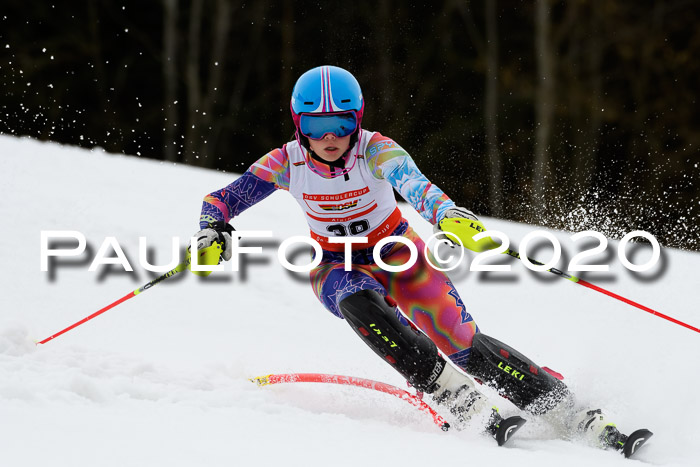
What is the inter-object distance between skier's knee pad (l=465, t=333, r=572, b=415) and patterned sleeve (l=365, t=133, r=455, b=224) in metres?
0.54

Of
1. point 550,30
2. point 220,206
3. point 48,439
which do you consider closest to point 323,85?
point 220,206

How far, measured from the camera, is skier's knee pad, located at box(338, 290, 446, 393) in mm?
2893

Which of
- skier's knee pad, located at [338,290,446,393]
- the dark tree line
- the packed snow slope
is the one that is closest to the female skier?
skier's knee pad, located at [338,290,446,393]

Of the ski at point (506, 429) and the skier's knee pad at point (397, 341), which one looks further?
the skier's knee pad at point (397, 341)

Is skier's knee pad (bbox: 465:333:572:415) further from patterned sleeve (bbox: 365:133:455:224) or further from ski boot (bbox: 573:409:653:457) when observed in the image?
patterned sleeve (bbox: 365:133:455:224)

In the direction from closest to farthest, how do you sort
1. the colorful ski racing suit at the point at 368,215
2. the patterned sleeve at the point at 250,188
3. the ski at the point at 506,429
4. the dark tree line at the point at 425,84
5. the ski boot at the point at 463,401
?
the ski at the point at 506,429, the ski boot at the point at 463,401, the colorful ski racing suit at the point at 368,215, the patterned sleeve at the point at 250,188, the dark tree line at the point at 425,84

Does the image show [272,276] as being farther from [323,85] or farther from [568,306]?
[323,85]

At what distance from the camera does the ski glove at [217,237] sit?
3150 millimetres

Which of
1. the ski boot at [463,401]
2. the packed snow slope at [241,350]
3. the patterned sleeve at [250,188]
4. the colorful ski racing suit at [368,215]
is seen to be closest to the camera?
the packed snow slope at [241,350]

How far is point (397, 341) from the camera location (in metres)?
2.89

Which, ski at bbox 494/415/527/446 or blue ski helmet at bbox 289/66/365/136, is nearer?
ski at bbox 494/415/527/446

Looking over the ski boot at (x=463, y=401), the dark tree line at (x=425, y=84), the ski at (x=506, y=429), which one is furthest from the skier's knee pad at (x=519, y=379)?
the dark tree line at (x=425, y=84)

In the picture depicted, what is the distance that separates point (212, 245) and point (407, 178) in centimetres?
80

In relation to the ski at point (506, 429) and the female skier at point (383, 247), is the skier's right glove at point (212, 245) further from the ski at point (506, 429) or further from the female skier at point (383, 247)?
the ski at point (506, 429)
